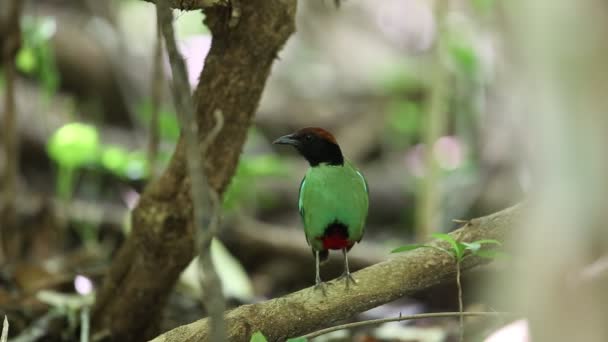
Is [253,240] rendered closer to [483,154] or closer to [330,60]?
[483,154]

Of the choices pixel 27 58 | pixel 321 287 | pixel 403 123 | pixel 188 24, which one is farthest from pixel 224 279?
pixel 403 123

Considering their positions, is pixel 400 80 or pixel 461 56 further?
pixel 400 80

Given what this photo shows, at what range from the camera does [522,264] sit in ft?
5.75

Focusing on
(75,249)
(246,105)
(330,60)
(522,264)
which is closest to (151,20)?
(330,60)

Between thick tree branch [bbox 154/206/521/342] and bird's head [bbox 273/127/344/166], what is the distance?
43 centimetres

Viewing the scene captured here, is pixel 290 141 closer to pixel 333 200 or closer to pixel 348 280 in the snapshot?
pixel 333 200

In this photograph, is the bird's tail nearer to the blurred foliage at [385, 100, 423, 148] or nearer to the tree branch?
the tree branch

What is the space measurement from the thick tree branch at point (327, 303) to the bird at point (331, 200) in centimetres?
8

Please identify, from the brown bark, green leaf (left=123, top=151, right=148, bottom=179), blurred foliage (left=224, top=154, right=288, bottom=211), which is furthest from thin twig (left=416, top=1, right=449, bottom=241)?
the brown bark

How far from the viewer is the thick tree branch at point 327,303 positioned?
8.41 feet

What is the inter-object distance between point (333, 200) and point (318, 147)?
23 cm

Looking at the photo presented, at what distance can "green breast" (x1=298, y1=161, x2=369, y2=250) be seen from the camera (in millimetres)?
2723

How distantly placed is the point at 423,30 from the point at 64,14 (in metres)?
4.20

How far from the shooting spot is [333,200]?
2.72 meters
